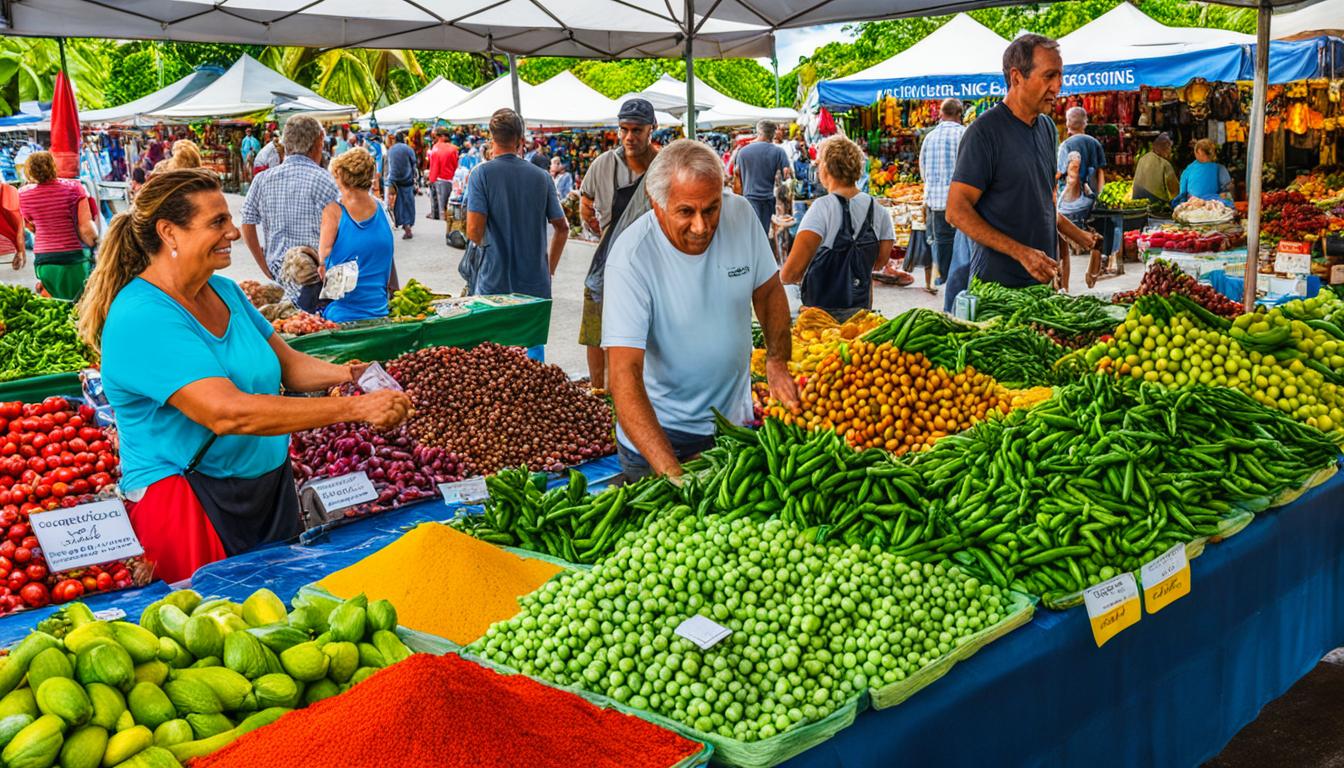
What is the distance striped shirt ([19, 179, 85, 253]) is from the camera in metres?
9.64

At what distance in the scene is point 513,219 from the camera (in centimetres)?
730

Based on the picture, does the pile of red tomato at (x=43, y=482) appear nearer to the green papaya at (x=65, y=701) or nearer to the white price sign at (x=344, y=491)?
the white price sign at (x=344, y=491)

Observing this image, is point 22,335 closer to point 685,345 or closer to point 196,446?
point 196,446

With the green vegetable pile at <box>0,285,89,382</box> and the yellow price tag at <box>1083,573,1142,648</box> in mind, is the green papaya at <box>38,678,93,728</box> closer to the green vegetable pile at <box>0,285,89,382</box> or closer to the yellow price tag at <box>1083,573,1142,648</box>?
the yellow price tag at <box>1083,573,1142,648</box>

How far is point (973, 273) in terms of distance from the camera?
5672mm

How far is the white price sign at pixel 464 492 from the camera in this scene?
3.77 metres

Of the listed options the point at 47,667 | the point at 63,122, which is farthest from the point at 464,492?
the point at 63,122

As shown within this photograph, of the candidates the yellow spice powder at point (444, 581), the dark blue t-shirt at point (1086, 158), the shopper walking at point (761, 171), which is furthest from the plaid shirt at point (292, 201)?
the dark blue t-shirt at point (1086, 158)

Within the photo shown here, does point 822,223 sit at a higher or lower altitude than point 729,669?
higher

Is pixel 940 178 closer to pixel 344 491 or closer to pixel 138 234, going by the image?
pixel 344 491

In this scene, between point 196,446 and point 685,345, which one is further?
point 685,345

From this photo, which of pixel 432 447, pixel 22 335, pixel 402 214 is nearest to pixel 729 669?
pixel 432 447

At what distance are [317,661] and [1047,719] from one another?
1.55m

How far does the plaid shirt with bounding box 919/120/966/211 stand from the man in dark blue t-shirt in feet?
18.8
